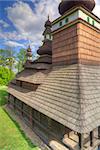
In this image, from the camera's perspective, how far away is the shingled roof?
5.55 m

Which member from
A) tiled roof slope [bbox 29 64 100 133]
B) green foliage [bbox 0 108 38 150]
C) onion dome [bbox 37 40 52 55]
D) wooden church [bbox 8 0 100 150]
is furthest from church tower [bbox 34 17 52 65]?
green foliage [bbox 0 108 38 150]

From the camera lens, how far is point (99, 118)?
598cm

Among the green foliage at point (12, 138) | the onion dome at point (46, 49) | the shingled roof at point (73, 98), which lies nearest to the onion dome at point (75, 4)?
the onion dome at point (46, 49)

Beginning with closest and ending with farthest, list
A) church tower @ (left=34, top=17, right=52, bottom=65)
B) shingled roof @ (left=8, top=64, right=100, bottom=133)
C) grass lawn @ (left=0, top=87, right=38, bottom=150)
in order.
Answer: shingled roof @ (left=8, top=64, right=100, bottom=133) < grass lawn @ (left=0, top=87, right=38, bottom=150) < church tower @ (left=34, top=17, right=52, bottom=65)

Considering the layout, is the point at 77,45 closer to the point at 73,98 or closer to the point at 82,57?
the point at 82,57

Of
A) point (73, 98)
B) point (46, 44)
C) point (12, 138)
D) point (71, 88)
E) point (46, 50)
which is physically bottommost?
point (12, 138)

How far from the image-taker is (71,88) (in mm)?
7102

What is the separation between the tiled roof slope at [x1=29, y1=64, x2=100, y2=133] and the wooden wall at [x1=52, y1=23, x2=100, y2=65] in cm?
74

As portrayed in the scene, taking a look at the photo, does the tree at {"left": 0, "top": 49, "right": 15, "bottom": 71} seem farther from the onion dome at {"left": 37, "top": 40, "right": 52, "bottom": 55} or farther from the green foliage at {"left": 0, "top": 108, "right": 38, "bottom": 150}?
the green foliage at {"left": 0, "top": 108, "right": 38, "bottom": 150}

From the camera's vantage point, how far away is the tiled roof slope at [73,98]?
5.55 meters

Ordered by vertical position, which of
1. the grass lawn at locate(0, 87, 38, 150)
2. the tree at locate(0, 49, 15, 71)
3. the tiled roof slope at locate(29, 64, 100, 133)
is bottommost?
the grass lawn at locate(0, 87, 38, 150)

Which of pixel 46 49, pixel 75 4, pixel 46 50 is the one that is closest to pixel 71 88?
pixel 75 4

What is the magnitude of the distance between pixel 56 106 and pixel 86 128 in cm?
211

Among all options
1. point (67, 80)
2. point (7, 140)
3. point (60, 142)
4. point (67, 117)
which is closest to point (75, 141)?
point (60, 142)
